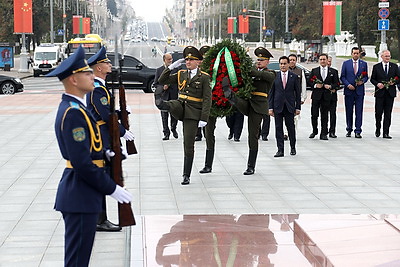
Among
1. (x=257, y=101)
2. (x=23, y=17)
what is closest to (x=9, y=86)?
(x=23, y=17)

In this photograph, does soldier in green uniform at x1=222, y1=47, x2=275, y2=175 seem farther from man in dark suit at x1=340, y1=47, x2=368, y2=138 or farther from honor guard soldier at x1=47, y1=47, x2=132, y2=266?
honor guard soldier at x1=47, y1=47, x2=132, y2=266

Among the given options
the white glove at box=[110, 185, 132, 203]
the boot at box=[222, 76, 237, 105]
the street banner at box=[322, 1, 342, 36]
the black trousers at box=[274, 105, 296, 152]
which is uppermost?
the street banner at box=[322, 1, 342, 36]

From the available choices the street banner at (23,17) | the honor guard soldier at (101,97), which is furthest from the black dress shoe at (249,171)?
the street banner at (23,17)

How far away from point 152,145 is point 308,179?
469 centimetres

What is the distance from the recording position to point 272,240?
781 cm

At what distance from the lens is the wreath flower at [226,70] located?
11.2m

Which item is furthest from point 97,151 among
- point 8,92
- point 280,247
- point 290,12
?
point 290,12

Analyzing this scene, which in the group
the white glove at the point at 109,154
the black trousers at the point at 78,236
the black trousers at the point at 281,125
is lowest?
the black trousers at the point at 281,125

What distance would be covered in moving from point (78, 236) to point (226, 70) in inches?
251

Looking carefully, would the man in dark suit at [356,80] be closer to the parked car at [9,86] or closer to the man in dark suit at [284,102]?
the man in dark suit at [284,102]

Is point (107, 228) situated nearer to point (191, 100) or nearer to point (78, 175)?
point (191, 100)

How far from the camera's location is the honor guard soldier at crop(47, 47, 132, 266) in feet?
16.5

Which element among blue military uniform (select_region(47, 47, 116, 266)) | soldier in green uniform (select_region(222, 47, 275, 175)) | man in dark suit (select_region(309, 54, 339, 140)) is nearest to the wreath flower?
soldier in green uniform (select_region(222, 47, 275, 175))

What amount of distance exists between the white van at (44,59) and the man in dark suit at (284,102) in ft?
120
